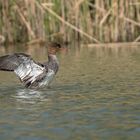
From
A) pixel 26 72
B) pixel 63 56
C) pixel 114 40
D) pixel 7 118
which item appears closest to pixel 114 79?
pixel 26 72

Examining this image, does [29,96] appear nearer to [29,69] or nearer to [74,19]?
[29,69]

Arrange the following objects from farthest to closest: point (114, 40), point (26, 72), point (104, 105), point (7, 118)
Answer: point (114, 40)
point (26, 72)
point (104, 105)
point (7, 118)

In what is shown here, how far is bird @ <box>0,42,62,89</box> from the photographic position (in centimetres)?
1046

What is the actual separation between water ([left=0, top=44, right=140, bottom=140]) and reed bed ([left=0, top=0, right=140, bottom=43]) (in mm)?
4874

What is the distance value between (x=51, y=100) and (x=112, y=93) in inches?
Result: 40.7

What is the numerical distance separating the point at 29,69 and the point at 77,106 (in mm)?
2178

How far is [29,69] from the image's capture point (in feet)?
34.7

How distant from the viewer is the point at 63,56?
17.0 meters

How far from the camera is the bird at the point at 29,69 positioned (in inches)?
412

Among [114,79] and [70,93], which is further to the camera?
[114,79]

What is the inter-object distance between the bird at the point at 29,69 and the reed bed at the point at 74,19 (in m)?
8.40

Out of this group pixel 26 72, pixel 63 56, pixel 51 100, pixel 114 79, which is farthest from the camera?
pixel 63 56

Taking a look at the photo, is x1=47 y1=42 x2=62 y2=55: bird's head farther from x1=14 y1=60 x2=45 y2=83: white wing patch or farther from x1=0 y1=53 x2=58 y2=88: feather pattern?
x1=14 y1=60 x2=45 y2=83: white wing patch

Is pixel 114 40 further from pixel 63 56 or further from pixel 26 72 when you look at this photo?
pixel 26 72
